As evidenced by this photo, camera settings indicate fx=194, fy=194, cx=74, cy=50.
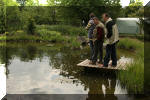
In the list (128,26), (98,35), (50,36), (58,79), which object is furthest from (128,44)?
(128,26)

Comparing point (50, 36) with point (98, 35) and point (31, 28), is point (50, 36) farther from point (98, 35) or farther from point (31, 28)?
point (98, 35)

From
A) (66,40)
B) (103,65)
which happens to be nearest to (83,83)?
(103,65)

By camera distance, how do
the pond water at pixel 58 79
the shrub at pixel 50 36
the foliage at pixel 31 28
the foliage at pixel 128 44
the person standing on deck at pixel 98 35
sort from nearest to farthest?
the pond water at pixel 58 79
the person standing on deck at pixel 98 35
the foliage at pixel 128 44
the shrub at pixel 50 36
the foliage at pixel 31 28

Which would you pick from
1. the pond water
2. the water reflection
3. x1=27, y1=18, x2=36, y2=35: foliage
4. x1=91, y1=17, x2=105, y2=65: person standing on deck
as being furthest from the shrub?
x1=91, y1=17, x2=105, y2=65: person standing on deck

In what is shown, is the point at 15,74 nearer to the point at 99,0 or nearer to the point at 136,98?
the point at 136,98

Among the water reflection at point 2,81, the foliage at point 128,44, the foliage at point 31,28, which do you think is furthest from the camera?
the foliage at point 31,28

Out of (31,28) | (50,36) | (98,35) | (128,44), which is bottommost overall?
(128,44)

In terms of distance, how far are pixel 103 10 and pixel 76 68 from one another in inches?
717

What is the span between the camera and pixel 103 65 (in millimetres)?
6453

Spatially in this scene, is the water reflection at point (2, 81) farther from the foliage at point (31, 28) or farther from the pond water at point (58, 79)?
the foliage at point (31, 28)

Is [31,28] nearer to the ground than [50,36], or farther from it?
farther from it

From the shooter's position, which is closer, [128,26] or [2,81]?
[2,81]

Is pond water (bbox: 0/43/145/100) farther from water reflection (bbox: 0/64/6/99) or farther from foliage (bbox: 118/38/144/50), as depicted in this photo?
foliage (bbox: 118/38/144/50)

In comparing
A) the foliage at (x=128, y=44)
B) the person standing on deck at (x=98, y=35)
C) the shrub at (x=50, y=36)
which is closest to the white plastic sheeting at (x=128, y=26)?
the shrub at (x=50, y=36)
